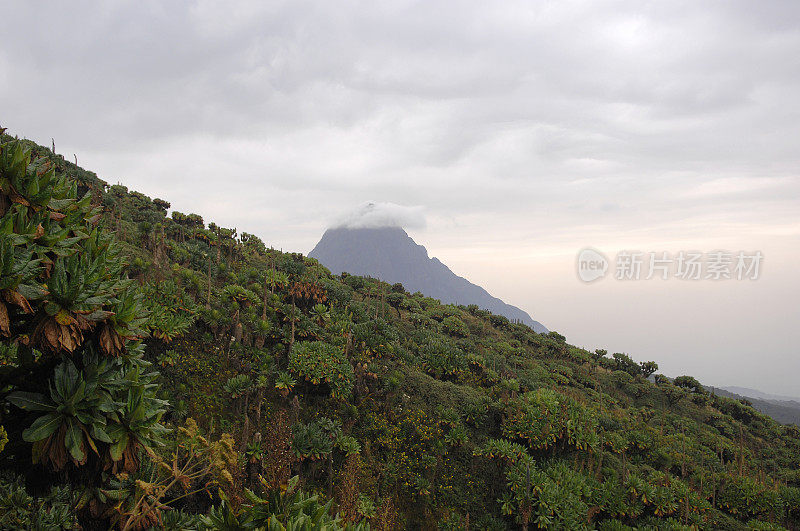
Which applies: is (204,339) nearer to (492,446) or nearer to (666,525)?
(492,446)

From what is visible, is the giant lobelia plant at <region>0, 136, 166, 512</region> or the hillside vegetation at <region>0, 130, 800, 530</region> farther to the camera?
the hillside vegetation at <region>0, 130, 800, 530</region>

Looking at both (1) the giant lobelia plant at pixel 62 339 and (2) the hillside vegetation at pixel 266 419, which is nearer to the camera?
(1) the giant lobelia plant at pixel 62 339

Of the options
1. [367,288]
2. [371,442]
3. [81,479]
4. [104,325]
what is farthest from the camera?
[367,288]

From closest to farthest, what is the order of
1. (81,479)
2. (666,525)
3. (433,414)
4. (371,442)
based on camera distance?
(81,479) → (666,525) → (371,442) → (433,414)

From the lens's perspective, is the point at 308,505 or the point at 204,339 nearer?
the point at 308,505

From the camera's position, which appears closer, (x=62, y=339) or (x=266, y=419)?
(x=62, y=339)

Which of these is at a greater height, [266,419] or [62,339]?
[62,339]

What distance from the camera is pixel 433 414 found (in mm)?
11703

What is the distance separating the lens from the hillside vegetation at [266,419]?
273 centimetres

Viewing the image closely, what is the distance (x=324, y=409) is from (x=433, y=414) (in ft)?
11.8

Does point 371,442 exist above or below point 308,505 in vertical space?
below

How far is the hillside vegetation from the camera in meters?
2.73

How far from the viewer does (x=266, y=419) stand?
31.0 ft

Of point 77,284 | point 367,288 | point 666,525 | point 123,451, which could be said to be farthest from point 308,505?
point 367,288
